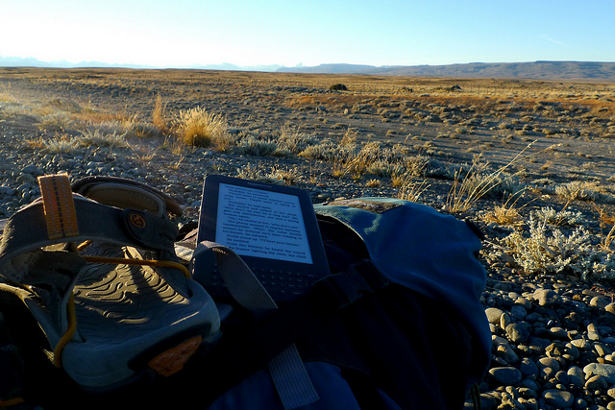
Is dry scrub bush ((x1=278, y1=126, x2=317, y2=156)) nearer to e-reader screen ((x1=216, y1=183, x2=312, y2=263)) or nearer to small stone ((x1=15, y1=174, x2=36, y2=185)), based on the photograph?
small stone ((x1=15, y1=174, x2=36, y2=185))

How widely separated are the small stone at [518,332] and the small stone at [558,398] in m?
0.38

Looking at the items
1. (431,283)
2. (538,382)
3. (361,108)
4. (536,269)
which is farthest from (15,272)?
(361,108)

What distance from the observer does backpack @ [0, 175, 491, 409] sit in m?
1.04

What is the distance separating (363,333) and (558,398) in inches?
47.5

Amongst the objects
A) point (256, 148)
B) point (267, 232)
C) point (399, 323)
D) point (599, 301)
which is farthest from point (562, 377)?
point (256, 148)

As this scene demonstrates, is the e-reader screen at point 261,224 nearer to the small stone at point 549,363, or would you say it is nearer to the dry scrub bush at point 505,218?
the small stone at point 549,363

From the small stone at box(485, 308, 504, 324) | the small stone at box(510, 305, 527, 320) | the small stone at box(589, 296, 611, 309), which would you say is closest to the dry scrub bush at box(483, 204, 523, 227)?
the small stone at box(589, 296, 611, 309)

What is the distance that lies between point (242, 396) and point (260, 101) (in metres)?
24.1

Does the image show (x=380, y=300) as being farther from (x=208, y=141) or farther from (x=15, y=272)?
(x=208, y=141)

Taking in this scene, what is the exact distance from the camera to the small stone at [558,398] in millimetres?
1873

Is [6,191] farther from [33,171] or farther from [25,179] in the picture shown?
[33,171]

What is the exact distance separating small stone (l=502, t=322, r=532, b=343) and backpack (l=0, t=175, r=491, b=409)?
76 cm

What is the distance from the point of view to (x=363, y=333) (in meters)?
1.28

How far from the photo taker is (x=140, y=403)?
3.20 feet
